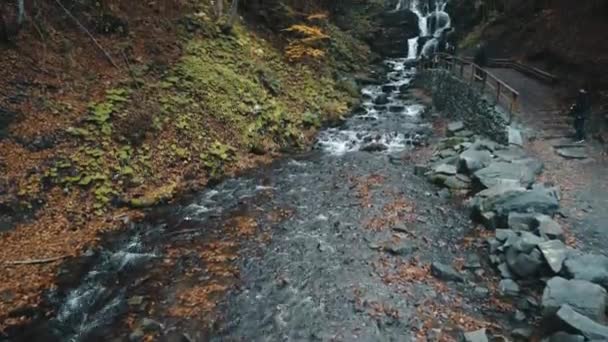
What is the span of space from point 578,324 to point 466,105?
13.1 m

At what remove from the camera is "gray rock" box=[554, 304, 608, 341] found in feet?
17.4

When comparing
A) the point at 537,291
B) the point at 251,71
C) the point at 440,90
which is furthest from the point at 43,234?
the point at 440,90

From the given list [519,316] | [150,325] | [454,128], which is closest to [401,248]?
[519,316]

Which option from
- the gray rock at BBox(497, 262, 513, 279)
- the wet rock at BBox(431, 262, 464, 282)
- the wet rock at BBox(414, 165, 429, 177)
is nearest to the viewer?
the gray rock at BBox(497, 262, 513, 279)

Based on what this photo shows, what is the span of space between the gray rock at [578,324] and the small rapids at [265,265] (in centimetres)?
205

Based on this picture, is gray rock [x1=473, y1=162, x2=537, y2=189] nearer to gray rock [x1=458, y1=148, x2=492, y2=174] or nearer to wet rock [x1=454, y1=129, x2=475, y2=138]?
gray rock [x1=458, y1=148, x2=492, y2=174]

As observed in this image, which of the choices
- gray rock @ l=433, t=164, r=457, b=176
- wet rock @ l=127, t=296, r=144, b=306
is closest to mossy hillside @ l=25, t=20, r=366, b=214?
wet rock @ l=127, t=296, r=144, b=306

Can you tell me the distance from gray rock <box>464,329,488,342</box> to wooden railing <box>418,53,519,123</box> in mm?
9675

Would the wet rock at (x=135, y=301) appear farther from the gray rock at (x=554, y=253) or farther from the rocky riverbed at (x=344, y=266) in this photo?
the gray rock at (x=554, y=253)

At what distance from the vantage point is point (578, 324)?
5.54m

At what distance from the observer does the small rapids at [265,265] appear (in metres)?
6.80

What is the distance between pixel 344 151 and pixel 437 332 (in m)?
10.3

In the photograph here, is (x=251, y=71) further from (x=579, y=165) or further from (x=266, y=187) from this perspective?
(x=579, y=165)

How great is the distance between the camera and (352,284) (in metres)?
7.79
